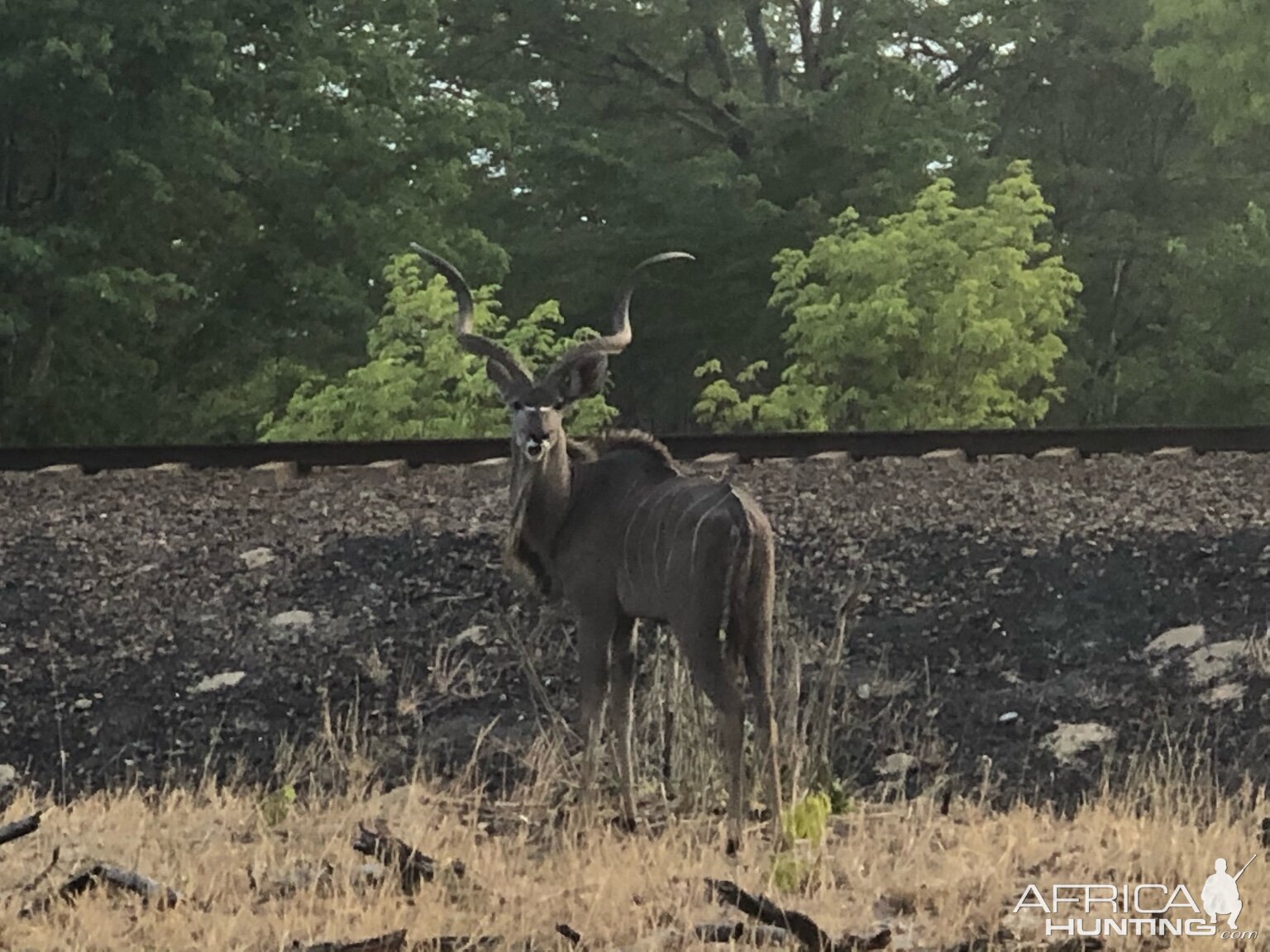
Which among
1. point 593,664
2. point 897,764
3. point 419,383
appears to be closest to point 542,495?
point 593,664

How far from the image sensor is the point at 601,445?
6246 mm

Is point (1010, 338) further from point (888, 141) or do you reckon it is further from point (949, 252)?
point (888, 141)

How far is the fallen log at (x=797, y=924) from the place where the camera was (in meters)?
4.62

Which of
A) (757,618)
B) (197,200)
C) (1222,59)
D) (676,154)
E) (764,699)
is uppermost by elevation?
(1222,59)

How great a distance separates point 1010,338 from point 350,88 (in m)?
7.89

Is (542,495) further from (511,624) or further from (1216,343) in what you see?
(1216,343)

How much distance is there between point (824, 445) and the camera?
507 inches

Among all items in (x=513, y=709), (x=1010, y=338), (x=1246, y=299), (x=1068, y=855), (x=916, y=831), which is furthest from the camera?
(x=1246, y=299)

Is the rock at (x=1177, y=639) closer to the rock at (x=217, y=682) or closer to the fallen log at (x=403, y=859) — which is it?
the fallen log at (x=403, y=859)

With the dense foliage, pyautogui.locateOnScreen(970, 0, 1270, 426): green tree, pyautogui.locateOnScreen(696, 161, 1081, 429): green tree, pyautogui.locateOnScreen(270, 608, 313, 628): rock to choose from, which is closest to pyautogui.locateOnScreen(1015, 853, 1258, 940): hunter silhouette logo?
pyautogui.locateOnScreen(270, 608, 313, 628): rock

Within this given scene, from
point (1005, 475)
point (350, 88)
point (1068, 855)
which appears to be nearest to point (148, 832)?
point (1068, 855)

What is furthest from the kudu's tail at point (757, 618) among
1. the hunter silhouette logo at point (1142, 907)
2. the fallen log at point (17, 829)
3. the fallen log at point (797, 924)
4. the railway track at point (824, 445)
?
the railway track at point (824, 445)

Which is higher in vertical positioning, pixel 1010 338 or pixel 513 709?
pixel 1010 338

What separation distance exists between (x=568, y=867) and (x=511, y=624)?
8.90 ft
